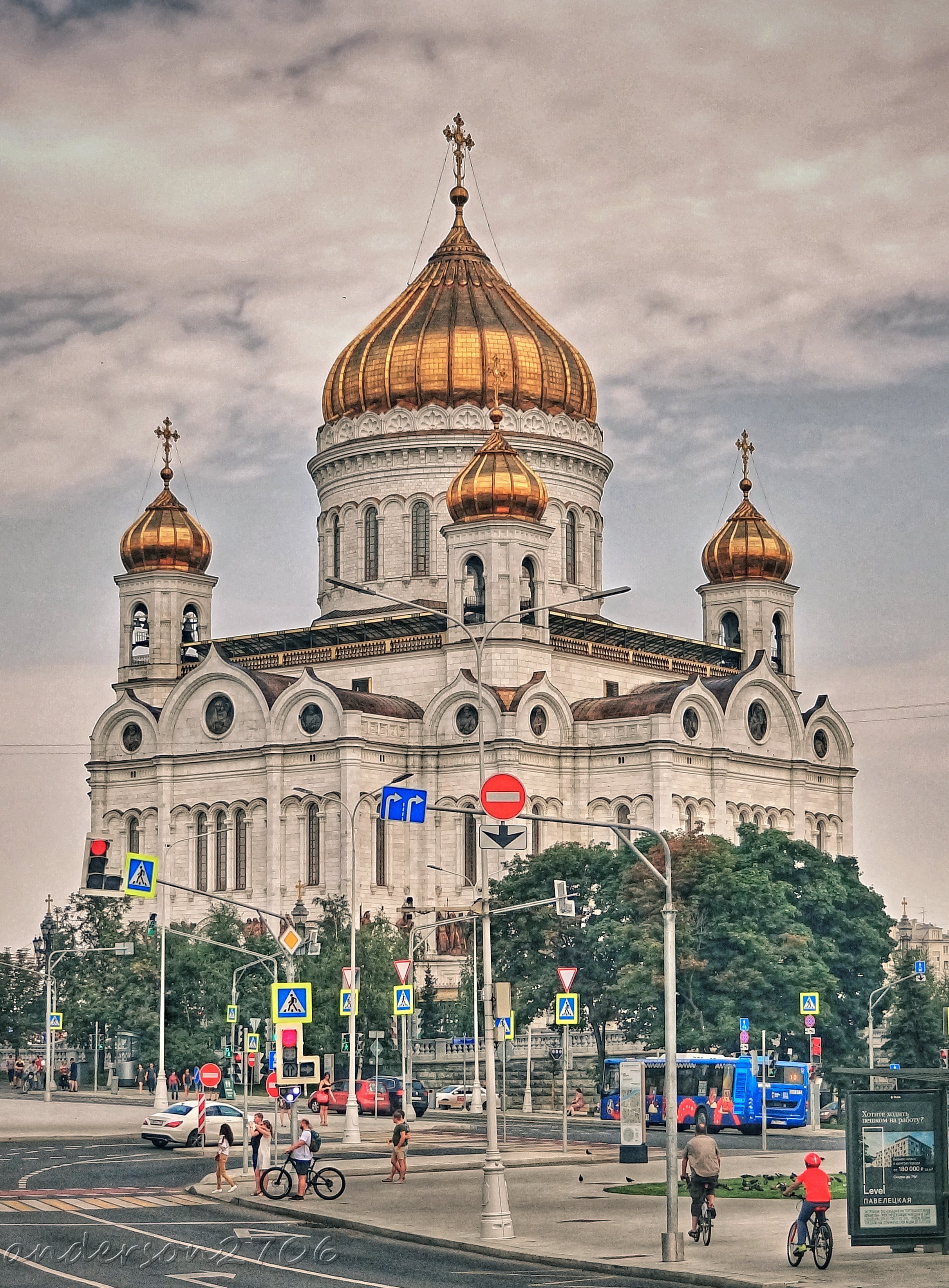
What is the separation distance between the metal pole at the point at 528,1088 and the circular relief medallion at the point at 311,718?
52.2ft

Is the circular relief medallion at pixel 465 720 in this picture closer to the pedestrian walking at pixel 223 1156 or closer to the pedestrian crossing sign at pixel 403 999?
the pedestrian crossing sign at pixel 403 999

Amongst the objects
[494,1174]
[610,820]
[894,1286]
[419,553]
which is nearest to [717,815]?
[610,820]

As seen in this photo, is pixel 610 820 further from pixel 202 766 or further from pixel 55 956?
pixel 55 956

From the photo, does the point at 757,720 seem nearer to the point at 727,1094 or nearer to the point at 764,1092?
the point at 727,1094

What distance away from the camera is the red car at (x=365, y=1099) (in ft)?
234

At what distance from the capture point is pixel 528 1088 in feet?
254

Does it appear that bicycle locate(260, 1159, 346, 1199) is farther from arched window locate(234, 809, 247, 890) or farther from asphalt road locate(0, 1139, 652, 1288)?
arched window locate(234, 809, 247, 890)

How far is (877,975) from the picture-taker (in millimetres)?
82875

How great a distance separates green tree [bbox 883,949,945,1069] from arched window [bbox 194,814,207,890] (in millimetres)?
26867

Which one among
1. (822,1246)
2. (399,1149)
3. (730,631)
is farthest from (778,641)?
(822,1246)

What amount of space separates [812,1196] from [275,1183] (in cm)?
1357

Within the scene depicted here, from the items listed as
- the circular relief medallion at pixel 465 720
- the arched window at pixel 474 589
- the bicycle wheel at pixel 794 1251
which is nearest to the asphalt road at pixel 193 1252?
the bicycle wheel at pixel 794 1251

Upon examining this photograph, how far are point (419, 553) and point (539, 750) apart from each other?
12023 millimetres

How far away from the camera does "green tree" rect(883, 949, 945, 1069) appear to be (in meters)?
78.4
